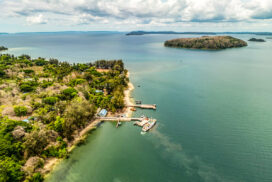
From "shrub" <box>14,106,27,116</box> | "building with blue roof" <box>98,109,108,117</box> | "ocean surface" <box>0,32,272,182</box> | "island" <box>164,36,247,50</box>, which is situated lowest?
"ocean surface" <box>0,32,272,182</box>

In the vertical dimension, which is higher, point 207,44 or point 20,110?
point 207,44

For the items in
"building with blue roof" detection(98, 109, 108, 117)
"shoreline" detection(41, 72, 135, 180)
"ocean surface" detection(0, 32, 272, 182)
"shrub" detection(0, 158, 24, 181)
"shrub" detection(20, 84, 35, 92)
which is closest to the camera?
"shrub" detection(0, 158, 24, 181)

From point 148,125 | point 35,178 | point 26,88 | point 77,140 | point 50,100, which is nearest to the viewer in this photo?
point 35,178

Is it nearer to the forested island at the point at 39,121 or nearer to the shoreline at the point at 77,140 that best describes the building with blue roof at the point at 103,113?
the forested island at the point at 39,121

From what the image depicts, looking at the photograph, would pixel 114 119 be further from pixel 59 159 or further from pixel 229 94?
pixel 229 94

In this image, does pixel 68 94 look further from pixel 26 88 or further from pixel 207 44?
pixel 207 44

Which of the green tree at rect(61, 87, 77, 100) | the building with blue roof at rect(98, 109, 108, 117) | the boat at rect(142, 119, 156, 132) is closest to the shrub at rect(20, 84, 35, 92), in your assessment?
the green tree at rect(61, 87, 77, 100)

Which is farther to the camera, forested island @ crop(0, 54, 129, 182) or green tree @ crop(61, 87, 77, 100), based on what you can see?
green tree @ crop(61, 87, 77, 100)

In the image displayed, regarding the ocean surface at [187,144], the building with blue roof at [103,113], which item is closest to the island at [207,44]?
the ocean surface at [187,144]

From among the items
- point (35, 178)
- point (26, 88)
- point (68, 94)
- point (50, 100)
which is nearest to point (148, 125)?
point (35, 178)

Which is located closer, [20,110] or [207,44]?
[20,110]

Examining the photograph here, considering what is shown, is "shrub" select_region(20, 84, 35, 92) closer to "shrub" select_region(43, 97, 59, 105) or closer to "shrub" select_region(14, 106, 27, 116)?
"shrub" select_region(43, 97, 59, 105)
